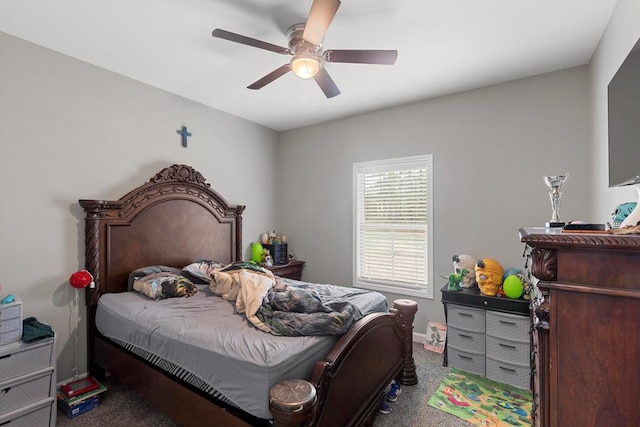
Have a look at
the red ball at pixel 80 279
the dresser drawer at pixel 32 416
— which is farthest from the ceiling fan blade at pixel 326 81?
the dresser drawer at pixel 32 416

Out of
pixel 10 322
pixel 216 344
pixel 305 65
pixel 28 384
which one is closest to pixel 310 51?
pixel 305 65

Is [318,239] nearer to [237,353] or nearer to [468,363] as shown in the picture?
[468,363]

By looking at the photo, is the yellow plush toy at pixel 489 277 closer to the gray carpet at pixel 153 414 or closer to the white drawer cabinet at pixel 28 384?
the gray carpet at pixel 153 414

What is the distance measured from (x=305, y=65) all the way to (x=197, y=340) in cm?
185

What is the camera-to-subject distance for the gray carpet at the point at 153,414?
2049 mm

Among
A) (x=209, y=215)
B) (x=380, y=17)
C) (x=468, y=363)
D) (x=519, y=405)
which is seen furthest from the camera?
(x=209, y=215)

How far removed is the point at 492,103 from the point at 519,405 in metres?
2.67

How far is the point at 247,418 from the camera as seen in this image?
1459 millimetres

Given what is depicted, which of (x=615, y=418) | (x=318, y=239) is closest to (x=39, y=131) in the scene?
(x=318, y=239)

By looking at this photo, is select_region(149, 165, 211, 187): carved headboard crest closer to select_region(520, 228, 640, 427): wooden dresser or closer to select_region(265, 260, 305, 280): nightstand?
select_region(265, 260, 305, 280): nightstand

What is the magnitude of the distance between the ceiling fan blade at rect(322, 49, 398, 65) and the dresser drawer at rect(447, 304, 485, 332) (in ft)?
7.09

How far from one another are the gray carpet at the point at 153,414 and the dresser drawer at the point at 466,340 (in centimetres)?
42

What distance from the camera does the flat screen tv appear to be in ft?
3.93

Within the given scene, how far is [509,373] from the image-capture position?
8.05 feet
